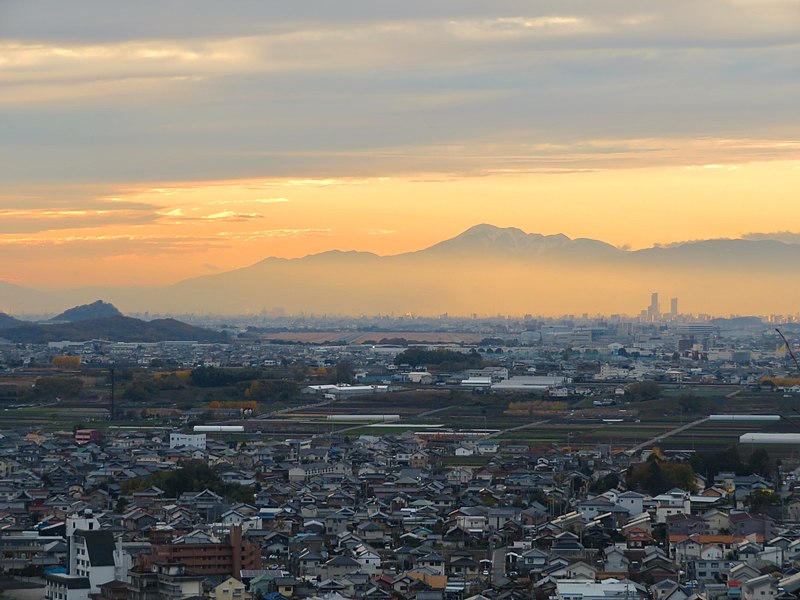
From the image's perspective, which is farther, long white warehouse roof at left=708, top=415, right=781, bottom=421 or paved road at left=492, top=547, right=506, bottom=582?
long white warehouse roof at left=708, top=415, right=781, bottom=421

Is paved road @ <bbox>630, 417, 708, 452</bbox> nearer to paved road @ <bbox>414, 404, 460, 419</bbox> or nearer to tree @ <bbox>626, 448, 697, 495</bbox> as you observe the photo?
tree @ <bbox>626, 448, 697, 495</bbox>

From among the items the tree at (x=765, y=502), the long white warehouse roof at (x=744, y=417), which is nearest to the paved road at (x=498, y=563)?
the tree at (x=765, y=502)

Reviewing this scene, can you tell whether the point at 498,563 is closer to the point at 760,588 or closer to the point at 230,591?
the point at 230,591

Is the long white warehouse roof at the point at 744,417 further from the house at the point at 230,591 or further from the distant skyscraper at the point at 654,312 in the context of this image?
the distant skyscraper at the point at 654,312

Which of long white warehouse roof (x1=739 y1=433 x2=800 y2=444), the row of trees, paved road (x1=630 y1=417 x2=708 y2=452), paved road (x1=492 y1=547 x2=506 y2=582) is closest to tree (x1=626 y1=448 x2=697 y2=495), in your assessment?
paved road (x1=630 y1=417 x2=708 y2=452)

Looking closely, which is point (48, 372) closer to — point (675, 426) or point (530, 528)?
point (675, 426)

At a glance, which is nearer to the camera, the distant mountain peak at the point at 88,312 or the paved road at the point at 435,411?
the paved road at the point at 435,411

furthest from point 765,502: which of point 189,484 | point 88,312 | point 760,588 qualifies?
point 88,312

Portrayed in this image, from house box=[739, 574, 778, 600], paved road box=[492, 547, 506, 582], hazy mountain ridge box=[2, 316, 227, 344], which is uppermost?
hazy mountain ridge box=[2, 316, 227, 344]

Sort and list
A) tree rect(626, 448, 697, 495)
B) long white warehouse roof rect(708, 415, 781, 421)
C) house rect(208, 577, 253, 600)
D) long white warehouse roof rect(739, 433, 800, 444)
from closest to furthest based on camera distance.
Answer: house rect(208, 577, 253, 600) → tree rect(626, 448, 697, 495) → long white warehouse roof rect(739, 433, 800, 444) → long white warehouse roof rect(708, 415, 781, 421)

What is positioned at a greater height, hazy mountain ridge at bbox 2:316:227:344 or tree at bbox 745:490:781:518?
hazy mountain ridge at bbox 2:316:227:344

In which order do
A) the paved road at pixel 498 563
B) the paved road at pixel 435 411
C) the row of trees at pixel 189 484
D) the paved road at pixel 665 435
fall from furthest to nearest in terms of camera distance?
the paved road at pixel 435 411, the paved road at pixel 665 435, the row of trees at pixel 189 484, the paved road at pixel 498 563
